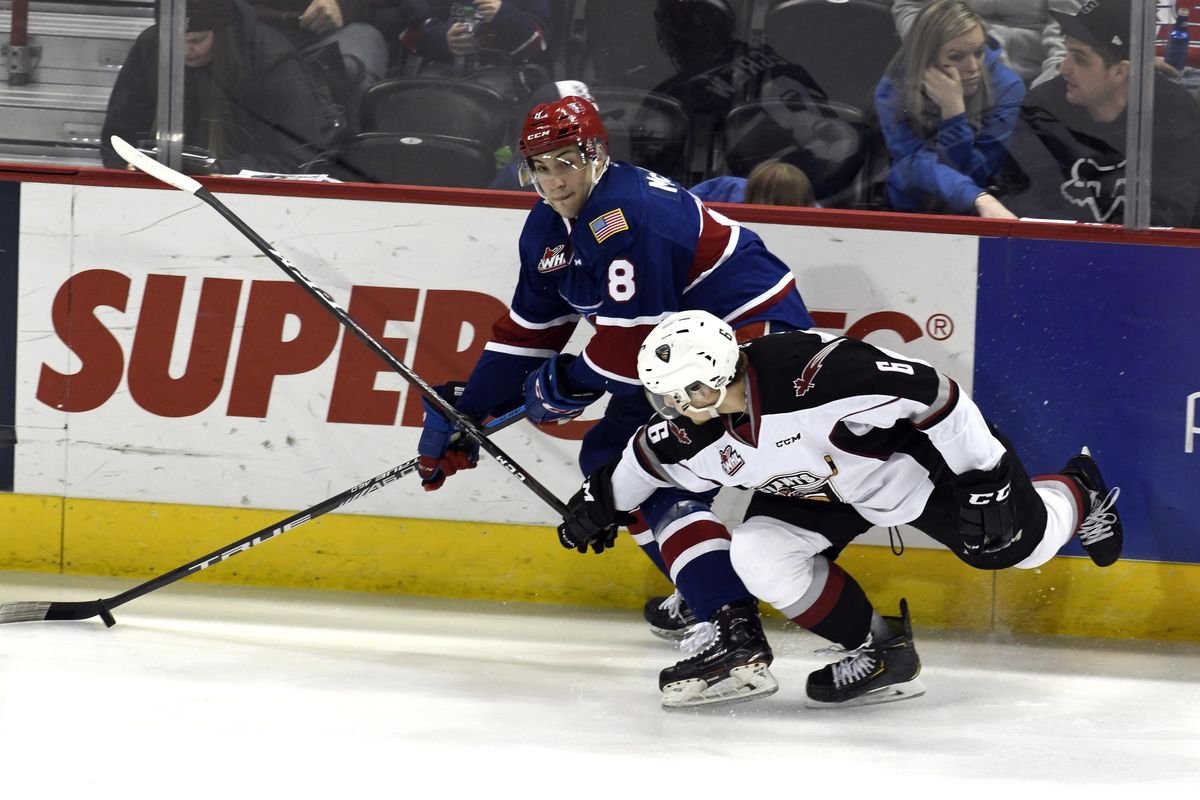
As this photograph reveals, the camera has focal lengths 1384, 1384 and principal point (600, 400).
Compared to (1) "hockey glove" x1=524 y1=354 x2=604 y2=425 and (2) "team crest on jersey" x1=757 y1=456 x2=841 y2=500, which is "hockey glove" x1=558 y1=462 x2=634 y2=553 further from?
(2) "team crest on jersey" x1=757 y1=456 x2=841 y2=500

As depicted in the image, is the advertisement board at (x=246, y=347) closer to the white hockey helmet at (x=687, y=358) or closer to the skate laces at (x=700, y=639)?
the skate laces at (x=700, y=639)

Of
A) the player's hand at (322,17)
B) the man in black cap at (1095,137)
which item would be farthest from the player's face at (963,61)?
the player's hand at (322,17)

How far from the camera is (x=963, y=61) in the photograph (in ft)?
11.1

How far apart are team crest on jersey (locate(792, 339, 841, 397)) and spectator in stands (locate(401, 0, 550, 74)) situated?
4.24 feet

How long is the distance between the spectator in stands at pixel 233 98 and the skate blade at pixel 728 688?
167 cm

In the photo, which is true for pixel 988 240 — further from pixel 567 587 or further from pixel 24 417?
pixel 24 417

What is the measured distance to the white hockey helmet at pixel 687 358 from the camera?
2479 millimetres

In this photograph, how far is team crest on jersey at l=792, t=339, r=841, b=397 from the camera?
2.57m

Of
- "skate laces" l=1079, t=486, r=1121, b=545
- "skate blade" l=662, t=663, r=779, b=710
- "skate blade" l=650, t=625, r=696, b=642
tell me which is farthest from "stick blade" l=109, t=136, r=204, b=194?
"skate laces" l=1079, t=486, r=1121, b=545

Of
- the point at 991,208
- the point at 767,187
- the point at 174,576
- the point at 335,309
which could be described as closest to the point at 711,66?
the point at 767,187

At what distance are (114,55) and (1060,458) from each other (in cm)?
256

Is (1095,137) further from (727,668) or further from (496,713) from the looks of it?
(496,713)

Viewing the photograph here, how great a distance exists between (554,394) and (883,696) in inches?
36.8

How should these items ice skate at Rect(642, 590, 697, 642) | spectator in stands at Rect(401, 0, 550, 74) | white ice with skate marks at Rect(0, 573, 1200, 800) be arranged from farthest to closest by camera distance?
spectator in stands at Rect(401, 0, 550, 74) → ice skate at Rect(642, 590, 697, 642) → white ice with skate marks at Rect(0, 573, 1200, 800)
